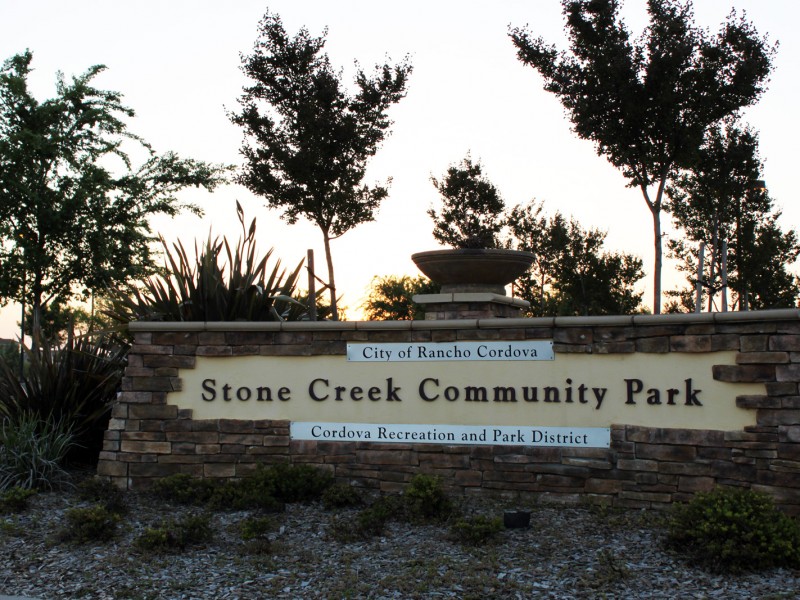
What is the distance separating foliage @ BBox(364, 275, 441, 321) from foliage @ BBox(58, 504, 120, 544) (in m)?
16.5

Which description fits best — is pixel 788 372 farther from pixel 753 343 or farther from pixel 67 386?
pixel 67 386

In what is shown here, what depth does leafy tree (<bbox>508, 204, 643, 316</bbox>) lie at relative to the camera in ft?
88.7

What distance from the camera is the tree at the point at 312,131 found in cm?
2284

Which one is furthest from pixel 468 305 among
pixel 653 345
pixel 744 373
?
pixel 744 373

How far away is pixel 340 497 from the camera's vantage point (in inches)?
308

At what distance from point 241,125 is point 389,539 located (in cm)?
1799

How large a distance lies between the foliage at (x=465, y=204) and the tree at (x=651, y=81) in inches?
241

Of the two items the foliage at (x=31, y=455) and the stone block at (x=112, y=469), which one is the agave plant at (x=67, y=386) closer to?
the foliage at (x=31, y=455)

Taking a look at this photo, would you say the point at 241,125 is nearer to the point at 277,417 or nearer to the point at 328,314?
the point at 328,314

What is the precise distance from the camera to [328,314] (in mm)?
20266

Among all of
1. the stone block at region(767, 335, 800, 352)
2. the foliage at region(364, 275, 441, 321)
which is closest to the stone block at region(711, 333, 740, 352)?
the stone block at region(767, 335, 800, 352)

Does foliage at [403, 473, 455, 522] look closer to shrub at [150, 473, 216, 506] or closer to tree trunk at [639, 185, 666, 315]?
shrub at [150, 473, 216, 506]

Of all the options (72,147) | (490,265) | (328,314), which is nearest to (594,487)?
(490,265)

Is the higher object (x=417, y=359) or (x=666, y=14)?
(x=666, y=14)
